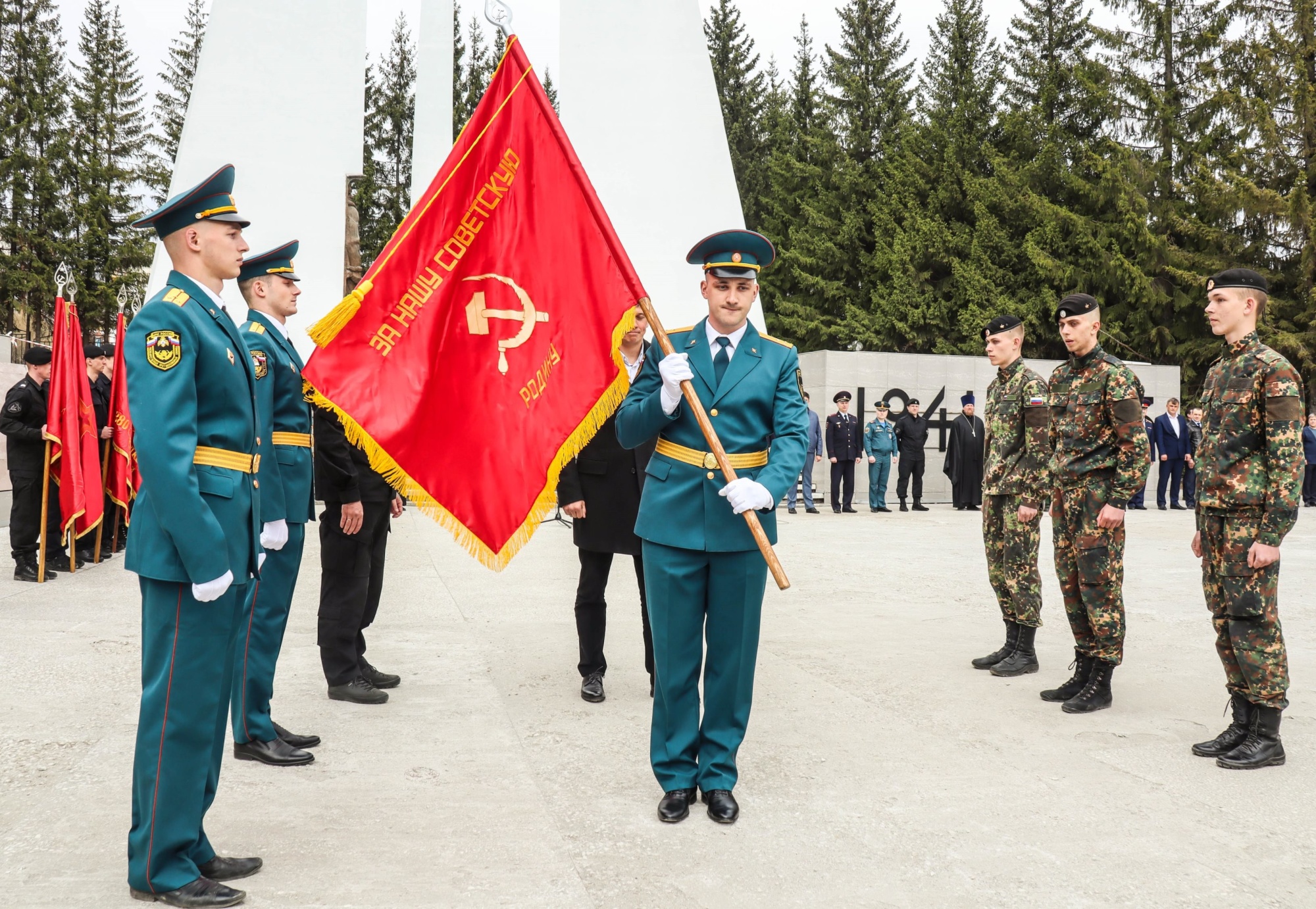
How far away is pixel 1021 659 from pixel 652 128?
14834 mm

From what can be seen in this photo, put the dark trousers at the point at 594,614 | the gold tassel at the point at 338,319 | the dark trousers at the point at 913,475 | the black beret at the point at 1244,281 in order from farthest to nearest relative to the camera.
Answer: the dark trousers at the point at 913,475, the dark trousers at the point at 594,614, the black beret at the point at 1244,281, the gold tassel at the point at 338,319

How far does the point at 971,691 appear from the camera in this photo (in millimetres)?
5359

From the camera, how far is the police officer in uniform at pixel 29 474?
30.3ft

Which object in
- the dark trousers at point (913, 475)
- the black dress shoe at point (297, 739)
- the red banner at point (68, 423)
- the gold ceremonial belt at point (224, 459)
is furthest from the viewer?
the dark trousers at point (913, 475)

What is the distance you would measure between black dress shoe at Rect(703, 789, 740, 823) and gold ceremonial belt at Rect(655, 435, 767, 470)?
3.73 ft

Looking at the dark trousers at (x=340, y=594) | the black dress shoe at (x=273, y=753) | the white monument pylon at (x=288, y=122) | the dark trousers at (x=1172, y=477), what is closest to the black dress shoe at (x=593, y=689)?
the dark trousers at (x=340, y=594)

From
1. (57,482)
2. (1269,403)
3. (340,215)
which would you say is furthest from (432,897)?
(340,215)

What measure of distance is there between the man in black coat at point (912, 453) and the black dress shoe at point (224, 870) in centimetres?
1627

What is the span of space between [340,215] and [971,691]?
16.4 metres

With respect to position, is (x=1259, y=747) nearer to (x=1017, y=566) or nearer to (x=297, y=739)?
(x=1017, y=566)

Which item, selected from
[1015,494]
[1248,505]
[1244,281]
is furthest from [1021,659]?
[1244,281]

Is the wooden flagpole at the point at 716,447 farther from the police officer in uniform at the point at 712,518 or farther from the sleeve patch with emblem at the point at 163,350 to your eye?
the sleeve patch with emblem at the point at 163,350

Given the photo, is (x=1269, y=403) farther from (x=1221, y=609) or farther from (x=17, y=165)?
(x=17, y=165)

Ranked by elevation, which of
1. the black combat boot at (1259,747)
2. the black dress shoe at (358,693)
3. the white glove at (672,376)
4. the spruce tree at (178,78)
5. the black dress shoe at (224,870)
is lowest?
the black dress shoe at (358,693)
